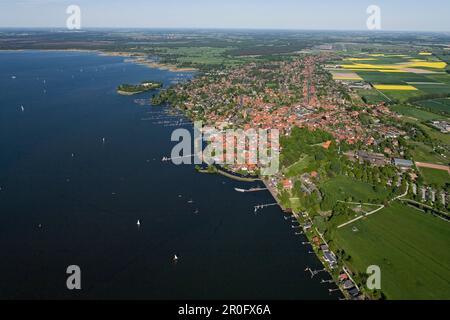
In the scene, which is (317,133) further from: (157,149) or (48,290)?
(48,290)

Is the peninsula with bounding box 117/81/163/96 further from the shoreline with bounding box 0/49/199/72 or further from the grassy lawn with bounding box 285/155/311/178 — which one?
the grassy lawn with bounding box 285/155/311/178

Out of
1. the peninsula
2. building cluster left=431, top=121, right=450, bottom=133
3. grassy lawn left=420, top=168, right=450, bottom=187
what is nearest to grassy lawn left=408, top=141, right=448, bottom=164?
grassy lawn left=420, top=168, right=450, bottom=187

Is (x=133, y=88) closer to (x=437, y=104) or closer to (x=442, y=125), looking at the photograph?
(x=442, y=125)

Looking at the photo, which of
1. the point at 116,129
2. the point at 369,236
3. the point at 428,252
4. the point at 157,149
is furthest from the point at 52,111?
the point at 428,252

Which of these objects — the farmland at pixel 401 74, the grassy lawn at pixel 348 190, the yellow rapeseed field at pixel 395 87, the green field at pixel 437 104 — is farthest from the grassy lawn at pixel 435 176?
the yellow rapeseed field at pixel 395 87

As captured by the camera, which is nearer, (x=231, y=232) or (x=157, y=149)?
(x=231, y=232)

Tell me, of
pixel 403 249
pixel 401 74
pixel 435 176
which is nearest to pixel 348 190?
pixel 403 249
